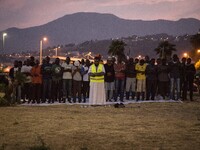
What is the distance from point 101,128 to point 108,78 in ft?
24.1

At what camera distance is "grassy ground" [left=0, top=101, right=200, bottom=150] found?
830 cm

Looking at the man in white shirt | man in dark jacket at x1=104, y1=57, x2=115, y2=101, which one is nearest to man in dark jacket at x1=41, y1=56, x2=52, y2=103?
the man in white shirt

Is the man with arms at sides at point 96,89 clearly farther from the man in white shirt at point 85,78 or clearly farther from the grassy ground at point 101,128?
the man in white shirt at point 85,78

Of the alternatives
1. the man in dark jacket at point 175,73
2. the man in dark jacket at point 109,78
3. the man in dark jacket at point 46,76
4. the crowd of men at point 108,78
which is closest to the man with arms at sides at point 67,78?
the crowd of men at point 108,78

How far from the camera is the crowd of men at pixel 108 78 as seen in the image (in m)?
17.0

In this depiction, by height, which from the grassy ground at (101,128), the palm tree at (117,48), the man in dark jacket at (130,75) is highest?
the palm tree at (117,48)

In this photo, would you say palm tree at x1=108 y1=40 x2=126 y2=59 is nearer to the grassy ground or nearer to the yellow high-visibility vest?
the yellow high-visibility vest

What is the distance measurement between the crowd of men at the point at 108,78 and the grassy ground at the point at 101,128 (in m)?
2.68

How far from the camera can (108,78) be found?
17.5 m

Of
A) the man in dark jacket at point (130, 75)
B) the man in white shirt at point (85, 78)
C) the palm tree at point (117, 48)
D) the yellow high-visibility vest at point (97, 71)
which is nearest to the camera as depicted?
the yellow high-visibility vest at point (97, 71)

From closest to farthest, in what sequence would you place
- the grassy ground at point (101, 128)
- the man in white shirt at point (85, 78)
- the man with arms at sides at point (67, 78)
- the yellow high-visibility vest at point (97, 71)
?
1. the grassy ground at point (101, 128)
2. the yellow high-visibility vest at point (97, 71)
3. the man with arms at sides at point (67, 78)
4. the man in white shirt at point (85, 78)

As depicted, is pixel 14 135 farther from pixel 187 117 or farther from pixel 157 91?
pixel 157 91

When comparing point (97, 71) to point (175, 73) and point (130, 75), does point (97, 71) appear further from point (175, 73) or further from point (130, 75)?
point (175, 73)

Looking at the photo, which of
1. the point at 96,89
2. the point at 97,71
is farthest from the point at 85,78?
the point at 97,71
